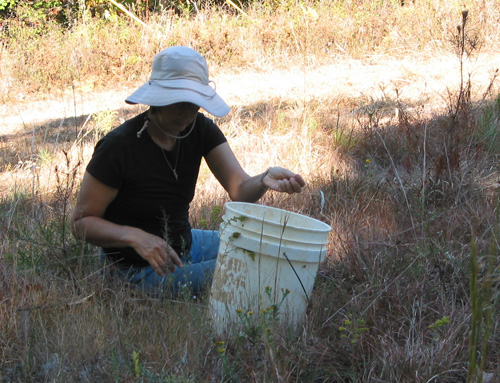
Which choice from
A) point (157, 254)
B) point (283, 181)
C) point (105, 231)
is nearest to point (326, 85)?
point (283, 181)

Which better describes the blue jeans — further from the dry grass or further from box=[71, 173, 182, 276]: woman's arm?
box=[71, 173, 182, 276]: woman's arm

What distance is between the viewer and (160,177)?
2648 mm

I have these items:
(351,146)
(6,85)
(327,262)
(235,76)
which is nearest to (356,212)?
(327,262)

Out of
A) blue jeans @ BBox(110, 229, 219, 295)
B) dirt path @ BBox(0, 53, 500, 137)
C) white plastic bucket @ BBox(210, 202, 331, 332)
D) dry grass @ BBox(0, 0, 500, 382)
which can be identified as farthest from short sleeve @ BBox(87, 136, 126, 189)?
dirt path @ BBox(0, 53, 500, 137)

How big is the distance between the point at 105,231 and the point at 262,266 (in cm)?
71

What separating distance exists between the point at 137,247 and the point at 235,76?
615cm

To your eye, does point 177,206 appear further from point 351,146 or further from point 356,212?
point 351,146

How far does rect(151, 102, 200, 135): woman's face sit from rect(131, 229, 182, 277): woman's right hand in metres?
0.49

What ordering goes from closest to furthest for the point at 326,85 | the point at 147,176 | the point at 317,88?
the point at 147,176 → the point at 317,88 → the point at 326,85

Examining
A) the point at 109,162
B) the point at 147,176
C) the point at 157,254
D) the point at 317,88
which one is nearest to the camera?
the point at 157,254

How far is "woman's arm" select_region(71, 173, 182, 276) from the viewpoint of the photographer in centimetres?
230

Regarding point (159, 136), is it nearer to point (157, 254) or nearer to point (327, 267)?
point (157, 254)

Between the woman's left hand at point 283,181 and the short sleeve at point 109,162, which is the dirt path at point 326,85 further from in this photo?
the short sleeve at point 109,162

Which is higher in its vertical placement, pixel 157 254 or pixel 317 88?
pixel 317 88
